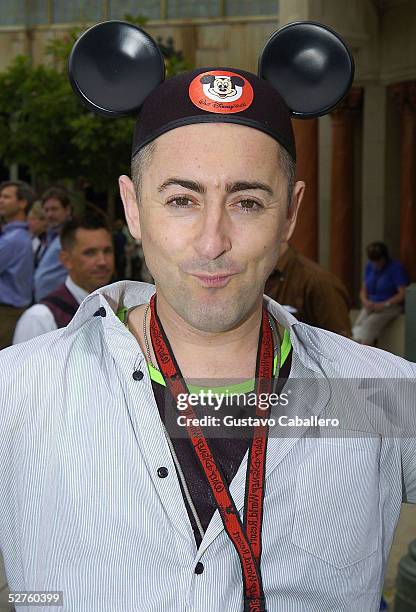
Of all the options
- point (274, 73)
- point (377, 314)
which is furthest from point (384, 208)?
point (274, 73)

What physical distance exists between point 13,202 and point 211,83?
614 cm

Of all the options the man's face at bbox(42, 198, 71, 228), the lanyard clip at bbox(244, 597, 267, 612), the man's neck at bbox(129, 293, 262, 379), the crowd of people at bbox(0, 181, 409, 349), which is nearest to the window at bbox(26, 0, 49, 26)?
the crowd of people at bbox(0, 181, 409, 349)

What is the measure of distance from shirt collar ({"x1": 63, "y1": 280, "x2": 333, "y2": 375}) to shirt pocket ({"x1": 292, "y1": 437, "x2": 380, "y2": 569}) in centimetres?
22

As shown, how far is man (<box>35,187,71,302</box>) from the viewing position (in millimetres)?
6984

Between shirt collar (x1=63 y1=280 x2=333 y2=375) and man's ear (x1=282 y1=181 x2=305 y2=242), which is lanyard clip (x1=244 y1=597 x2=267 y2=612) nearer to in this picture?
shirt collar (x1=63 y1=280 x2=333 y2=375)

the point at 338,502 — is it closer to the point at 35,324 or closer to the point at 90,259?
the point at 35,324

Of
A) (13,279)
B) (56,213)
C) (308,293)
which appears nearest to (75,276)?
(308,293)

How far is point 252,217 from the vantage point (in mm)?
1919

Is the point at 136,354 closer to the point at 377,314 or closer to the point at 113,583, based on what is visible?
the point at 113,583

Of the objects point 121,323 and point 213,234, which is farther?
point 121,323

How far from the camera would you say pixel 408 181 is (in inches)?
588

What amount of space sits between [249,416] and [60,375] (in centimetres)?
41

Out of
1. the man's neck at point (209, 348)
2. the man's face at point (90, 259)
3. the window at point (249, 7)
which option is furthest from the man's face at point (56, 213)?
the window at point (249, 7)

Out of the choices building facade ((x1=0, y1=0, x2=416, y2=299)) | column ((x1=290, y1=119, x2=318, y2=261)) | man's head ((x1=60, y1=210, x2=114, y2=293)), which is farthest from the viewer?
building facade ((x1=0, y1=0, x2=416, y2=299))
